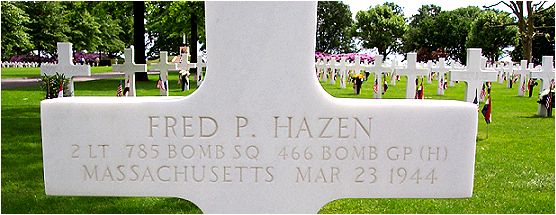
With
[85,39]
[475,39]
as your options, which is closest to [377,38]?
[475,39]

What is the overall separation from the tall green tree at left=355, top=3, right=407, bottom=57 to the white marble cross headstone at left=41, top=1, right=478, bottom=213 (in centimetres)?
5834

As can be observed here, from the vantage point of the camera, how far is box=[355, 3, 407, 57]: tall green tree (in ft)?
197

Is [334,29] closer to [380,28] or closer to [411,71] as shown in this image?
[380,28]

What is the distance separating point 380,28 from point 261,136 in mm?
59455

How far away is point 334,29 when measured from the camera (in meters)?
63.8

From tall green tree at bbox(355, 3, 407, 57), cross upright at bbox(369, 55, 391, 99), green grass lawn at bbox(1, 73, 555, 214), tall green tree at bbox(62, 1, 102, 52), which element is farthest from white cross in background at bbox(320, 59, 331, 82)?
tall green tree at bbox(355, 3, 407, 57)

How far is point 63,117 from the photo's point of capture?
2529 mm

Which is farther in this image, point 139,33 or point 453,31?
point 453,31

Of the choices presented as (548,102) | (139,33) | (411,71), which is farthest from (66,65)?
(139,33)

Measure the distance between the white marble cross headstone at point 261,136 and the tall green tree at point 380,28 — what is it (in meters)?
58.3

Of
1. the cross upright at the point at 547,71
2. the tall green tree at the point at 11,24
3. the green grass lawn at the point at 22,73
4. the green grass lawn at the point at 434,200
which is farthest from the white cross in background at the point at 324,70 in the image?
the green grass lawn at the point at 434,200

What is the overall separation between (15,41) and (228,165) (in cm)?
2597

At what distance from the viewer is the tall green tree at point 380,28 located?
197 ft

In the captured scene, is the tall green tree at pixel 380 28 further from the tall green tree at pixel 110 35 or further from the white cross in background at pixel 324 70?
the white cross in background at pixel 324 70
